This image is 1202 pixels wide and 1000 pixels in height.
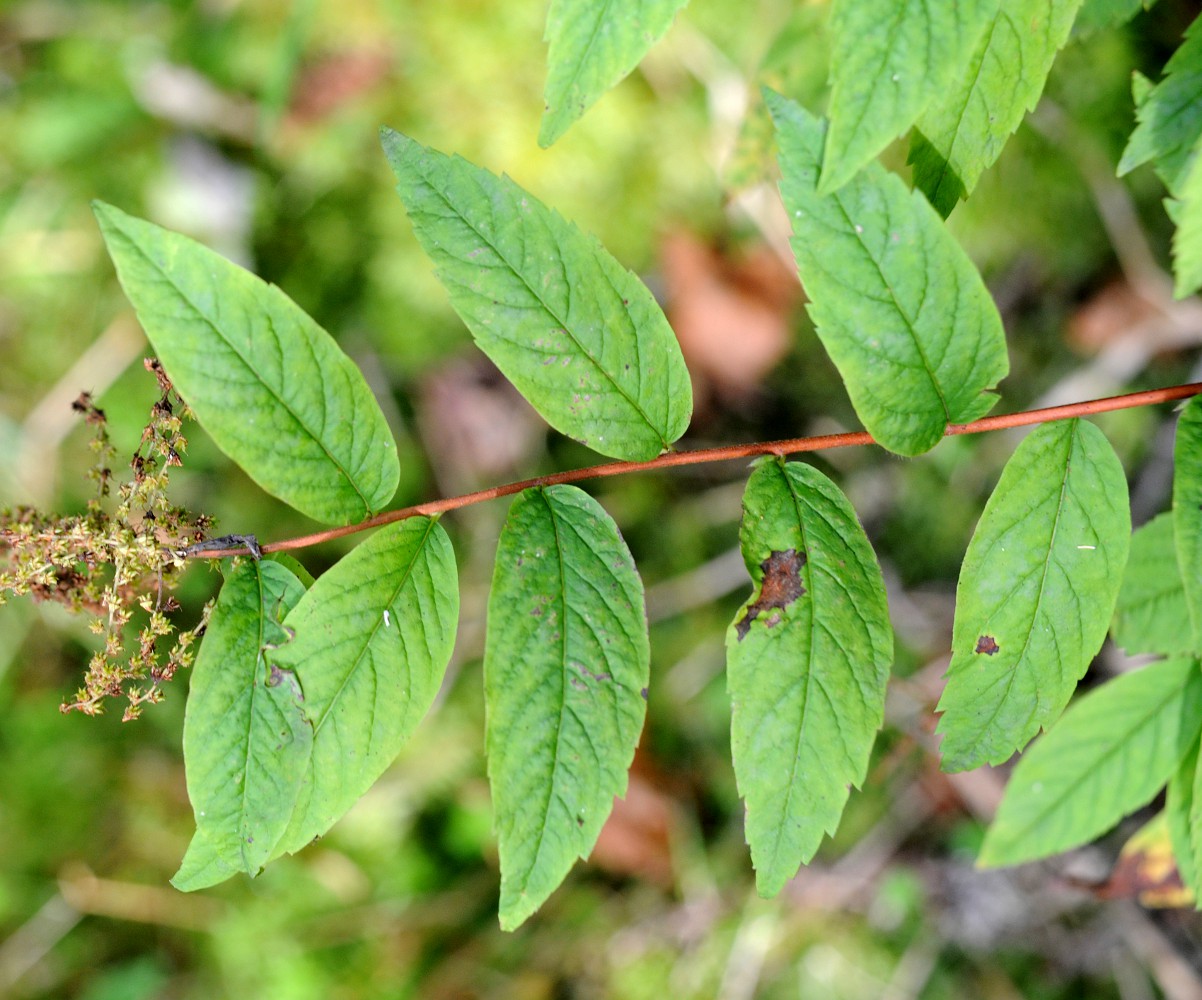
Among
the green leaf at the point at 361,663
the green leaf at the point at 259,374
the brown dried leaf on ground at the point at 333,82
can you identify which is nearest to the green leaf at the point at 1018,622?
the green leaf at the point at 361,663

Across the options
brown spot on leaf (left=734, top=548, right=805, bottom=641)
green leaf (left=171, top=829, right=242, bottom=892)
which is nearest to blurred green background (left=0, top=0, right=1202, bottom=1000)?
brown spot on leaf (left=734, top=548, right=805, bottom=641)

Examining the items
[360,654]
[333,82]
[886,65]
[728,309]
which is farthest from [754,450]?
[333,82]

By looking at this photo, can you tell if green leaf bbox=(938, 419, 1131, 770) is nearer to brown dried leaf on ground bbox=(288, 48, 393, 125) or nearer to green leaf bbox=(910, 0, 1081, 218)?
green leaf bbox=(910, 0, 1081, 218)

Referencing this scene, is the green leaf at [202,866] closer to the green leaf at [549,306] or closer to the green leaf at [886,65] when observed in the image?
the green leaf at [549,306]

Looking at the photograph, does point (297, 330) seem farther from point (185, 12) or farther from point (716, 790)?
point (185, 12)

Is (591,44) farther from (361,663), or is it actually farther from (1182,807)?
(1182,807)

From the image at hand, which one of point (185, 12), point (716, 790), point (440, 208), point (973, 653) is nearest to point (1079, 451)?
point (973, 653)
